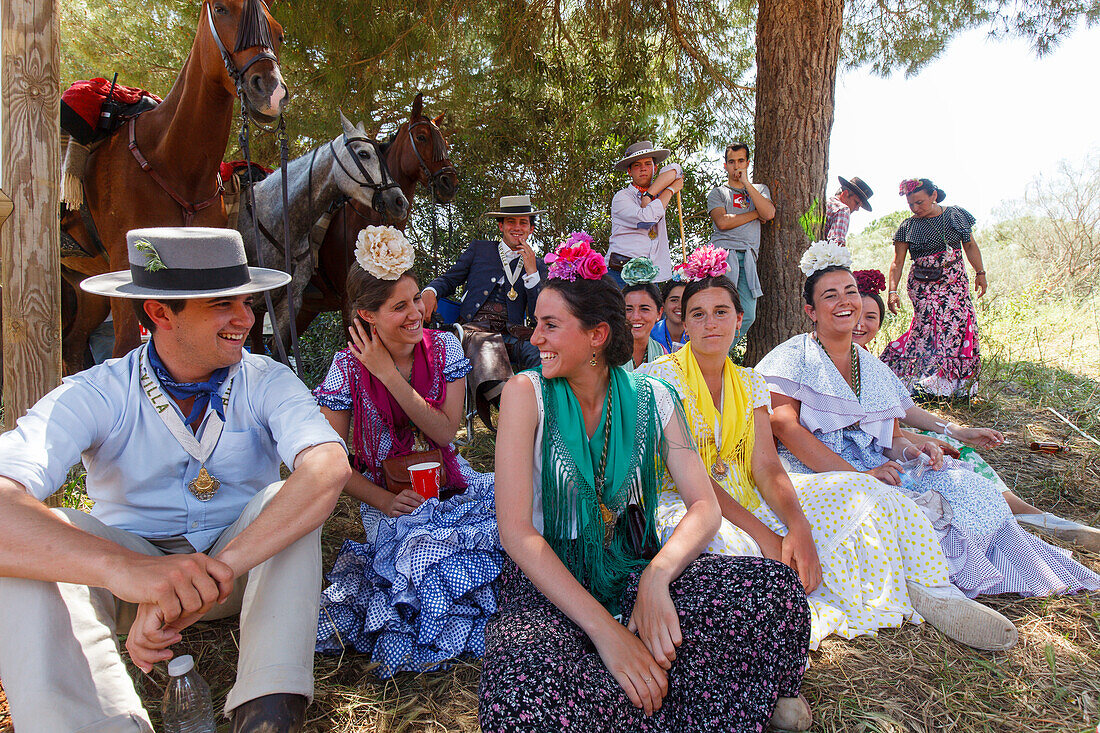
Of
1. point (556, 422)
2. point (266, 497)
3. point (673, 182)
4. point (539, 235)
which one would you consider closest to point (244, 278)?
→ point (266, 497)

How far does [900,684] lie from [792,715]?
0.55 metres

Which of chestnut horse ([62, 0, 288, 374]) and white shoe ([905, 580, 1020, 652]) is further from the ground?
chestnut horse ([62, 0, 288, 374])

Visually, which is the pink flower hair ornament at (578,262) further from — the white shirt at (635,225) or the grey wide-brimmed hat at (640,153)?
the grey wide-brimmed hat at (640,153)

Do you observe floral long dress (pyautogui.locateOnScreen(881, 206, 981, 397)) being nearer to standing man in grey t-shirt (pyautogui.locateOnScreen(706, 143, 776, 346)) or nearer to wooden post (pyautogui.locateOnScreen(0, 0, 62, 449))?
standing man in grey t-shirt (pyautogui.locateOnScreen(706, 143, 776, 346))

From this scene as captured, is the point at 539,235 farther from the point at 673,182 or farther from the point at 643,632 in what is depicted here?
the point at 643,632

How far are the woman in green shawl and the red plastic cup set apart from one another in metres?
0.46

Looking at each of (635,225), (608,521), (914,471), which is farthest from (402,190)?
(914,471)

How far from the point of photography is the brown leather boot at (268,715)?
65.8 inches

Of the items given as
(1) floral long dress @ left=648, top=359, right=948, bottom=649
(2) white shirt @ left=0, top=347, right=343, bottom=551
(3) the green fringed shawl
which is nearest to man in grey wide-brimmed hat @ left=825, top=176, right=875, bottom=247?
(1) floral long dress @ left=648, top=359, right=948, bottom=649

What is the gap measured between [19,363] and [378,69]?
5.15 meters

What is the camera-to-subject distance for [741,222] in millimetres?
5691

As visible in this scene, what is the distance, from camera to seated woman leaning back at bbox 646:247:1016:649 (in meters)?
2.46

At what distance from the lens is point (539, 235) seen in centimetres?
880

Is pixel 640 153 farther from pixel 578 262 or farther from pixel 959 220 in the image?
pixel 578 262
